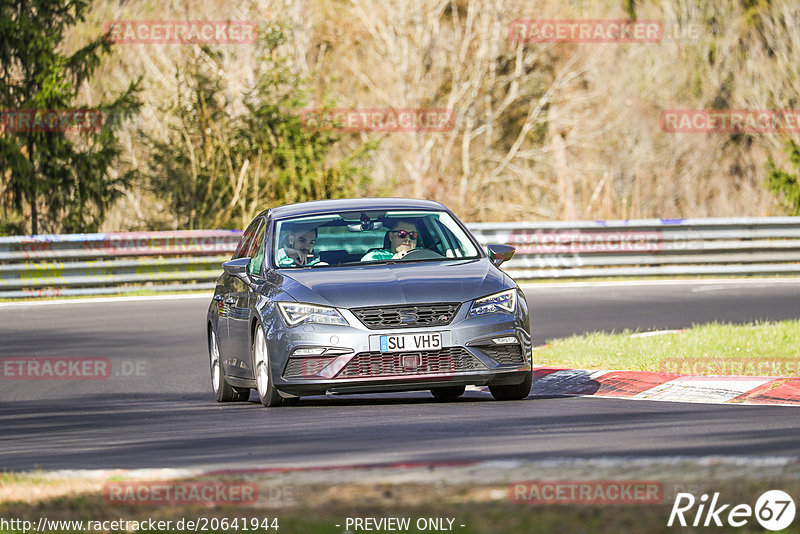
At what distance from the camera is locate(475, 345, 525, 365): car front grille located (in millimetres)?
10148

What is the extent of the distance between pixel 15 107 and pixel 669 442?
79.6ft

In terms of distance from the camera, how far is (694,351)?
1336 cm

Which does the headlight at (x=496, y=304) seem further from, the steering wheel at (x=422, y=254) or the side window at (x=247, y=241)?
the side window at (x=247, y=241)

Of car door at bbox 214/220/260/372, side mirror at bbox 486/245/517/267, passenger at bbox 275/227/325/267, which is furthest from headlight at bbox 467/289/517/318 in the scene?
car door at bbox 214/220/260/372

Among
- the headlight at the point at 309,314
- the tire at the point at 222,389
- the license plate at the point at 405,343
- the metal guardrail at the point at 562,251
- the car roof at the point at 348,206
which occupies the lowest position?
the metal guardrail at the point at 562,251

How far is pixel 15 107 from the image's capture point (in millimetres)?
29656

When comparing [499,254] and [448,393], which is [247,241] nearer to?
[448,393]

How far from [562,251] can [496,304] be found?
14.8m

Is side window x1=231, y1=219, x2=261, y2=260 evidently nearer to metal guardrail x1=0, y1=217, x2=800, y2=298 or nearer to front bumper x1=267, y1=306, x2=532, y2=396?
front bumper x1=267, y1=306, x2=532, y2=396

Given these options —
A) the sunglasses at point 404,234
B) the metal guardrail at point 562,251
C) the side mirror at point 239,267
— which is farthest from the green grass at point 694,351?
the metal guardrail at point 562,251

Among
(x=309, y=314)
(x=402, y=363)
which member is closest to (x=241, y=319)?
(x=309, y=314)

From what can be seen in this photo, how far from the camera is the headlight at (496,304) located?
399 inches

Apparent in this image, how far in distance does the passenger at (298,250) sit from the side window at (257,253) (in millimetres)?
212

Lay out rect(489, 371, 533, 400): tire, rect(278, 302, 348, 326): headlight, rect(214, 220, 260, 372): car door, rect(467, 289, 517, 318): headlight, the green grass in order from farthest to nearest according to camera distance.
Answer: the green grass → rect(214, 220, 260, 372): car door → rect(489, 371, 533, 400): tire → rect(467, 289, 517, 318): headlight → rect(278, 302, 348, 326): headlight
